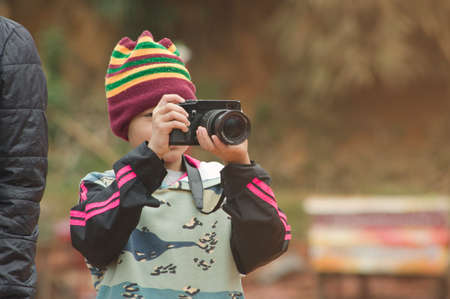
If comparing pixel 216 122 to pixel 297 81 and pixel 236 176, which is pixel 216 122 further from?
pixel 297 81

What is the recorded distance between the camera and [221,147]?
1.35 metres

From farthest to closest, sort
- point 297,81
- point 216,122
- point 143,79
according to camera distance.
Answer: point 297,81, point 143,79, point 216,122

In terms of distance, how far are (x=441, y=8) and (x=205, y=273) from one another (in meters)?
8.66

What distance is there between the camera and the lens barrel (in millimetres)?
1332

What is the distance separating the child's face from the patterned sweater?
0.20 ft

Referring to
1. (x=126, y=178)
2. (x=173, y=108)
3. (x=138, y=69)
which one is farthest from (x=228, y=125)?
(x=138, y=69)

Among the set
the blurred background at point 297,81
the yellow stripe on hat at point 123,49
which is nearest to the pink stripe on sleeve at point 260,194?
the yellow stripe on hat at point 123,49

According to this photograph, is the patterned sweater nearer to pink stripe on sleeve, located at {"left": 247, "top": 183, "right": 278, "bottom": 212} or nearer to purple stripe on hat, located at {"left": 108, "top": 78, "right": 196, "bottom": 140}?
pink stripe on sleeve, located at {"left": 247, "top": 183, "right": 278, "bottom": 212}

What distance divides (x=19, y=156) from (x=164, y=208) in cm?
35

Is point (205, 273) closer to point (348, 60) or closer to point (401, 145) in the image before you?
point (348, 60)

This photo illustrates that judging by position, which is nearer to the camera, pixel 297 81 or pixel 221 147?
pixel 221 147

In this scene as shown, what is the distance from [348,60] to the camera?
9172mm

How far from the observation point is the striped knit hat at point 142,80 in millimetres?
1578

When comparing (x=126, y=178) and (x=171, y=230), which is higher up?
(x=126, y=178)
